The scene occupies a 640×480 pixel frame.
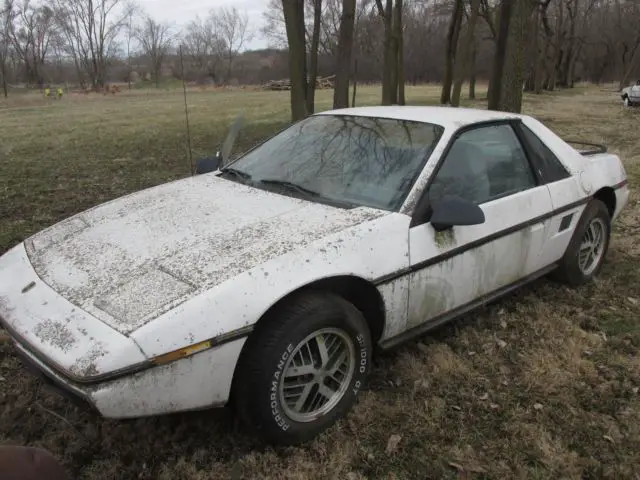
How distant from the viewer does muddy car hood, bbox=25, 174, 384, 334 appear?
7.33 feet

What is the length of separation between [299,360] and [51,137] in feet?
44.7

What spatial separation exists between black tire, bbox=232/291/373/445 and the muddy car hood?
0.27 m

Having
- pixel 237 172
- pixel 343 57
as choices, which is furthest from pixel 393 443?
pixel 343 57

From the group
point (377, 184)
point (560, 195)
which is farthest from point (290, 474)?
point (560, 195)

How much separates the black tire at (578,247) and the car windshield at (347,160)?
5.04ft

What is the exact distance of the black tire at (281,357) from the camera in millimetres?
2289

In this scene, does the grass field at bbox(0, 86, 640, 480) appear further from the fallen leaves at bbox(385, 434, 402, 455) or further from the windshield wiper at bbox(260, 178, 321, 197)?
the windshield wiper at bbox(260, 178, 321, 197)

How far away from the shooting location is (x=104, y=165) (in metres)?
9.70

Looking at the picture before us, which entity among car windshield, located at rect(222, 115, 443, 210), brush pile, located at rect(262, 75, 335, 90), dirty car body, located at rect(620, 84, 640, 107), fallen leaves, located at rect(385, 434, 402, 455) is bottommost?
brush pile, located at rect(262, 75, 335, 90)

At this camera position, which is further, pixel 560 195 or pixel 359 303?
pixel 560 195

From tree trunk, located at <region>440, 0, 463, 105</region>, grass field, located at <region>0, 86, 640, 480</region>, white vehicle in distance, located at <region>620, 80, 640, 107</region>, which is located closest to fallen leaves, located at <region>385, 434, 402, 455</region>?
grass field, located at <region>0, 86, 640, 480</region>

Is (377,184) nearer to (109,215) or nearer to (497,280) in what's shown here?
(497,280)

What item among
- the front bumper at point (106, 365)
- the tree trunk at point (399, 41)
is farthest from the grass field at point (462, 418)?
the tree trunk at point (399, 41)

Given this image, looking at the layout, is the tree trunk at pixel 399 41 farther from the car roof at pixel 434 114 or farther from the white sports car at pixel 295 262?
the white sports car at pixel 295 262
